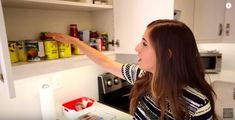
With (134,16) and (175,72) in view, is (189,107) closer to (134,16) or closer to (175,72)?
(175,72)

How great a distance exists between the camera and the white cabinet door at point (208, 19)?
1.93m

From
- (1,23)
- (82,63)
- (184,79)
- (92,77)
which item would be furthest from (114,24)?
(1,23)

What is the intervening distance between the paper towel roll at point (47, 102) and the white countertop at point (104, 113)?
0.10 m

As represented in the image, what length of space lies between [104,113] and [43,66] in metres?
0.58

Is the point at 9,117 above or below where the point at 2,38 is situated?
below

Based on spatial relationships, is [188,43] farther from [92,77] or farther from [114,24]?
[92,77]

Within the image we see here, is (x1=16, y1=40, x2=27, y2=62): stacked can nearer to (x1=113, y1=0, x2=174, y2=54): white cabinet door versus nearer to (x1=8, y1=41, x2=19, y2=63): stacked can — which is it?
(x1=8, y1=41, x2=19, y2=63): stacked can

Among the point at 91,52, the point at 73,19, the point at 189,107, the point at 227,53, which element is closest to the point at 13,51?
the point at 91,52

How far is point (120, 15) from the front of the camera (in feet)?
4.14

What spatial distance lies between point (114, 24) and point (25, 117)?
87 centimetres

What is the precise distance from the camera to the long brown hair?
78 centimetres

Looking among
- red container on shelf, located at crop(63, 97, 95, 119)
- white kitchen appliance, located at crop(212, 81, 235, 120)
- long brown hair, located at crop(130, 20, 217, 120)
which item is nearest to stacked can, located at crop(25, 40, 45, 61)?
red container on shelf, located at crop(63, 97, 95, 119)

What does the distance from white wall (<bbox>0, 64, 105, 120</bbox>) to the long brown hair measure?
82 centimetres

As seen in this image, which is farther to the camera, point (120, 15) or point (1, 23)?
point (120, 15)
